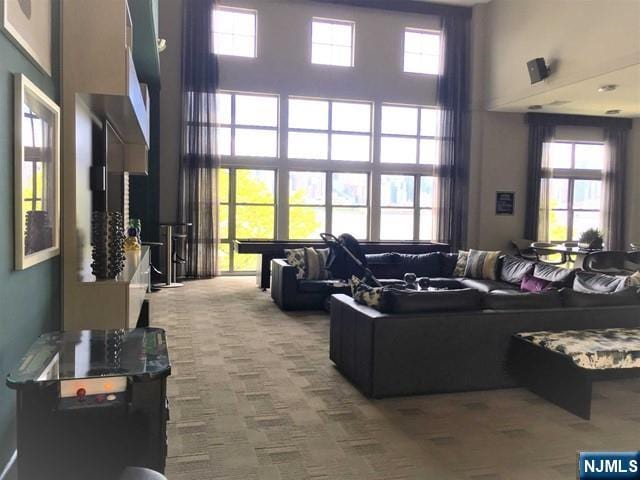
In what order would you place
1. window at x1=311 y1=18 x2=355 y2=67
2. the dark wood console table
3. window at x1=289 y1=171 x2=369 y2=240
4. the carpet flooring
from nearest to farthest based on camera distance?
the carpet flooring → the dark wood console table → window at x1=311 y1=18 x2=355 y2=67 → window at x1=289 y1=171 x2=369 y2=240

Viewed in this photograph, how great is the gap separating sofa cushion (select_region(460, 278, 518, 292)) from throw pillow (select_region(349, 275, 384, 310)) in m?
3.30

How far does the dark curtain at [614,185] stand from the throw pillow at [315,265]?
822 cm

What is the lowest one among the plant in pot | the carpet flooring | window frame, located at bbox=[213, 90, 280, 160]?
the carpet flooring

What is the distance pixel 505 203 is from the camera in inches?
470

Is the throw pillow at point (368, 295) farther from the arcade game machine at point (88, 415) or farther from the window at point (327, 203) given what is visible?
the window at point (327, 203)

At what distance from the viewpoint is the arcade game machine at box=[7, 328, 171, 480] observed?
1887 mm

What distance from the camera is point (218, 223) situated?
33.8 feet

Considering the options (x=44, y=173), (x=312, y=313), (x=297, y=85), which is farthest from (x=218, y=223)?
(x=44, y=173)

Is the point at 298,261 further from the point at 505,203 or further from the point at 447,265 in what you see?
the point at 505,203

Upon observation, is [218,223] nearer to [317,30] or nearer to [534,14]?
[317,30]

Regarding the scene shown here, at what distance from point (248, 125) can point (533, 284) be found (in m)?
6.42

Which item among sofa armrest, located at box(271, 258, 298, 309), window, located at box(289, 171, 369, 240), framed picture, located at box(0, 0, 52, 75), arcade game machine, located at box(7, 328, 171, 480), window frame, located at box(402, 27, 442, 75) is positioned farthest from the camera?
window frame, located at box(402, 27, 442, 75)

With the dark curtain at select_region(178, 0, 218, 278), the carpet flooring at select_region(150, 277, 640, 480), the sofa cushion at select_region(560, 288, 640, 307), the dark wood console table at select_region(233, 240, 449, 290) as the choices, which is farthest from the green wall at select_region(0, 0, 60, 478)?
the dark curtain at select_region(178, 0, 218, 278)

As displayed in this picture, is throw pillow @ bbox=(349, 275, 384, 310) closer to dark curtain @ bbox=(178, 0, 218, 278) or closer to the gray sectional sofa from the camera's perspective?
the gray sectional sofa
